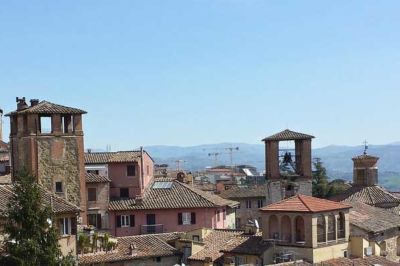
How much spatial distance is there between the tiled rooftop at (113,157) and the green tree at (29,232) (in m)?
28.1

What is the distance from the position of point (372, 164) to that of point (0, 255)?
4213cm

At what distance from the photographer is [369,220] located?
47094 millimetres

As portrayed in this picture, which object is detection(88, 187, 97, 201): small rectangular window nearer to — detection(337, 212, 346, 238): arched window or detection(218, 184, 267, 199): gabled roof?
detection(337, 212, 346, 238): arched window

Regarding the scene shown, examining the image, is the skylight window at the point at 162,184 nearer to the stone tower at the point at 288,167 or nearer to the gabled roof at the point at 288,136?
the stone tower at the point at 288,167

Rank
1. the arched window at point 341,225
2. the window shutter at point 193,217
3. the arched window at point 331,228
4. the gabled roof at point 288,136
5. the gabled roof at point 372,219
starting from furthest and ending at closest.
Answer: the window shutter at point 193,217, the gabled roof at point 288,136, the gabled roof at point 372,219, the arched window at point 341,225, the arched window at point 331,228

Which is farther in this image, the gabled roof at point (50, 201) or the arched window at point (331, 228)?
the arched window at point (331, 228)

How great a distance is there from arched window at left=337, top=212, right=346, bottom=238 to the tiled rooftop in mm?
21216

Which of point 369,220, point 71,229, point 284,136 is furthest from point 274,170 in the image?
point 71,229

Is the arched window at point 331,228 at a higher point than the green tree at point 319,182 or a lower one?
higher

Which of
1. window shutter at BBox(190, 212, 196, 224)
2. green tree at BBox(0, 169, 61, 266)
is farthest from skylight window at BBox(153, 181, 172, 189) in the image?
green tree at BBox(0, 169, 61, 266)

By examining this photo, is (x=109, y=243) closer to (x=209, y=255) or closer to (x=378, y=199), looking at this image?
(x=209, y=255)

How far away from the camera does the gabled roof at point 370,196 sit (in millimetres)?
59719

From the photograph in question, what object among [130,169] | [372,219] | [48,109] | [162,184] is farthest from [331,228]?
A: [162,184]

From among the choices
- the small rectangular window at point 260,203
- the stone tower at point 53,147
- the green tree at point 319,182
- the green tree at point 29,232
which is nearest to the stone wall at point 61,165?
the stone tower at point 53,147
